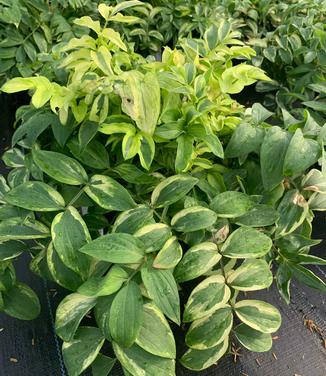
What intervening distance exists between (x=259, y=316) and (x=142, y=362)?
222 millimetres

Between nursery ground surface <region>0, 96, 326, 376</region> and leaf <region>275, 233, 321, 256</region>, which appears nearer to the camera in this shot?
leaf <region>275, 233, 321, 256</region>

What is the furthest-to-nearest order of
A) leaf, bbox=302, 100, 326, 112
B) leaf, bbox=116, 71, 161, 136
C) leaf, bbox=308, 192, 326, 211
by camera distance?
leaf, bbox=302, 100, 326, 112 < leaf, bbox=308, 192, 326, 211 < leaf, bbox=116, 71, 161, 136

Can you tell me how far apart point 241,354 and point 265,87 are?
973 millimetres

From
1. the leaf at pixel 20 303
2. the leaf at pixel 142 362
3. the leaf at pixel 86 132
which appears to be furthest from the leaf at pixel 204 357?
the leaf at pixel 86 132

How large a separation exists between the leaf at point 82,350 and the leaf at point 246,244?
0.26 metres

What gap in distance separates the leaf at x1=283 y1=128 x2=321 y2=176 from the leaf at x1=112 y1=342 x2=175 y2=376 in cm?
39

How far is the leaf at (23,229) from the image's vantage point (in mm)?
749

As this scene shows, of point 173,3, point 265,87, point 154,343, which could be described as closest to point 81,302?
point 154,343

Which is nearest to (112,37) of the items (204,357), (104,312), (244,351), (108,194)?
(108,194)

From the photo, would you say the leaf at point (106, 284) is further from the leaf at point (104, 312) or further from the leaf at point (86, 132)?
the leaf at point (86, 132)

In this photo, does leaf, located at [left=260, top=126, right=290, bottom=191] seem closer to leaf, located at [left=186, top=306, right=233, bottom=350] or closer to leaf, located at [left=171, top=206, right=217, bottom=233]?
leaf, located at [left=171, top=206, right=217, bottom=233]

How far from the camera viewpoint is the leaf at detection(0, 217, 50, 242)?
749 mm

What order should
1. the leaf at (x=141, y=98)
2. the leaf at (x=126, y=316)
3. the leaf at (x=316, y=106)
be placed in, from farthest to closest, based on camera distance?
1. the leaf at (x=316, y=106)
2. the leaf at (x=141, y=98)
3. the leaf at (x=126, y=316)

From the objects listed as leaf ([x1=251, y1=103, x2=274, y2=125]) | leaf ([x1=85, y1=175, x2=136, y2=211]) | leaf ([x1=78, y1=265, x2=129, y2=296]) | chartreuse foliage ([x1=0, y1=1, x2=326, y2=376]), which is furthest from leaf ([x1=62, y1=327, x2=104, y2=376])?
leaf ([x1=251, y1=103, x2=274, y2=125])
